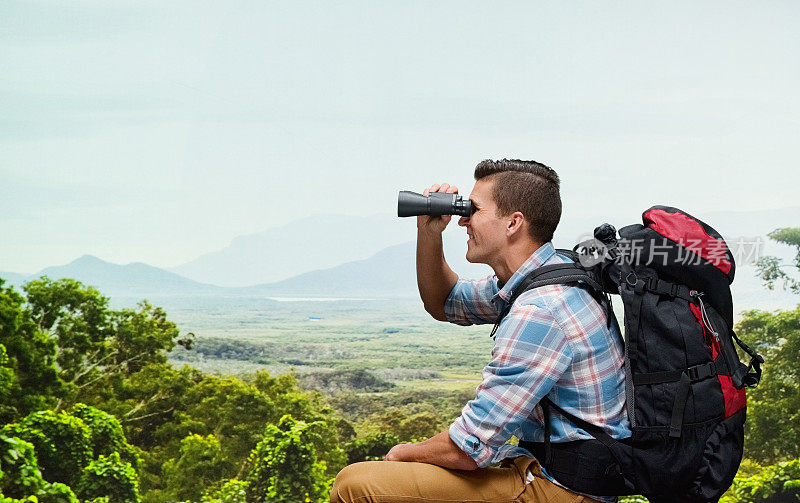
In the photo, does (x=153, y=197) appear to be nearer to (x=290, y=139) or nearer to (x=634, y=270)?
(x=290, y=139)

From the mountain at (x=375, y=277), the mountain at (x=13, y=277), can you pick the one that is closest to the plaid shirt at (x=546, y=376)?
the mountain at (x=375, y=277)

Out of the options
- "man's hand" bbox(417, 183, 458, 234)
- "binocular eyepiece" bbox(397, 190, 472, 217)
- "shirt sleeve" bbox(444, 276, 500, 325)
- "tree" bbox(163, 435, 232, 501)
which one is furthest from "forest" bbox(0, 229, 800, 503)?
"binocular eyepiece" bbox(397, 190, 472, 217)

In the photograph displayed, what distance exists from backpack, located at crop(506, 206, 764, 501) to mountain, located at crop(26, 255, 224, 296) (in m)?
2.92

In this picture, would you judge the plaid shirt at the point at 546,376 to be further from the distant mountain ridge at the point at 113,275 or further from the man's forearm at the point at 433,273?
the distant mountain ridge at the point at 113,275

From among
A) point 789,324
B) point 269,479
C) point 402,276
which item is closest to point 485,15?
point 402,276

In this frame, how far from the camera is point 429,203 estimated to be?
6.77ft

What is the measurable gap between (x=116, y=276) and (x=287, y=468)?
1.29m

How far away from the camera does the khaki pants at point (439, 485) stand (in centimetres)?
180

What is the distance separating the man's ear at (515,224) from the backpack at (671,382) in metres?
0.16

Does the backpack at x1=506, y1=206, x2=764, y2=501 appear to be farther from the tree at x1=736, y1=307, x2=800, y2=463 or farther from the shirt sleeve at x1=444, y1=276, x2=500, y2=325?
the tree at x1=736, y1=307, x2=800, y2=463

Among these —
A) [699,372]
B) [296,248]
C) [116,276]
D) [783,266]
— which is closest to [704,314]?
[699,372]

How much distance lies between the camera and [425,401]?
4.50 m

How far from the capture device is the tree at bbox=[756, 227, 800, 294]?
426cm

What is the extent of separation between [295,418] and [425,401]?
0.69m
